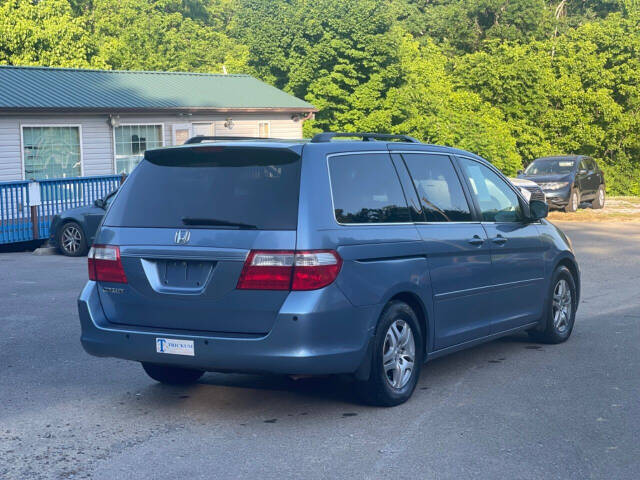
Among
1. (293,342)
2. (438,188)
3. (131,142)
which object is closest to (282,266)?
(293,342)

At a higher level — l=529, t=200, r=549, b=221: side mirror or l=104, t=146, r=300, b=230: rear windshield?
l=104, t=146, r=300, b=230: rear windshield

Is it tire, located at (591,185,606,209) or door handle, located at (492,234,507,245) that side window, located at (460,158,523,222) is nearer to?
door handle, located at (492,234,507,245)

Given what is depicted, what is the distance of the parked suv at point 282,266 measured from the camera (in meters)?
6.08

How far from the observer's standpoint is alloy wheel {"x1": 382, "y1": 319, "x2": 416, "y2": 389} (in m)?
6.71

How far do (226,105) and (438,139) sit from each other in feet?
54.1

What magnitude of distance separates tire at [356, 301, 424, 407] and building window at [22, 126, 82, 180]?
1887cm

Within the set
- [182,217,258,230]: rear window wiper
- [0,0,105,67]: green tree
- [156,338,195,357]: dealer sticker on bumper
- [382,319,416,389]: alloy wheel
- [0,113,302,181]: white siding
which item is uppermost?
[0,0,105,67]: green tree

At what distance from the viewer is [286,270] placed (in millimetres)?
6039

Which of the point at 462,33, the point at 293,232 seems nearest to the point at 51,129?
the point at 293,232

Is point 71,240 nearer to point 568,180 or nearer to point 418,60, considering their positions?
point 568,180

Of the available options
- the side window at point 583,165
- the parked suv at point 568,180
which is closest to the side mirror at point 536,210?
the parked suv at point 568,180

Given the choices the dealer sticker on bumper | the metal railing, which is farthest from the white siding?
the dealer sticker on bumper

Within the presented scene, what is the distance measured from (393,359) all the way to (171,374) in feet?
5.76

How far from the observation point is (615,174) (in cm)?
5319
